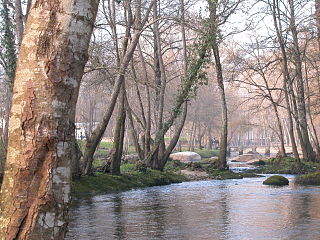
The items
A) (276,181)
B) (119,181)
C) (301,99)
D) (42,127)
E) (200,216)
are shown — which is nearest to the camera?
(42,127)

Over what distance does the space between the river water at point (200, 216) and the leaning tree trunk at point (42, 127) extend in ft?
19.1

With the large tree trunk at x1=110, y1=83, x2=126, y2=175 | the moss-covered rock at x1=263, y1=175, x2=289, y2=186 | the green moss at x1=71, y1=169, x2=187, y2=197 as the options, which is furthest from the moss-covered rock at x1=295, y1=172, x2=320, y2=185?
the large tree trunk at x1=110, y1=83, x2=126, y2=175

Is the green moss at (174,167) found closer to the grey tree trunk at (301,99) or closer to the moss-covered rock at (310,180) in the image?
the grey tree trunk at (301,99)

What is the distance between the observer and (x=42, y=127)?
3.46 m

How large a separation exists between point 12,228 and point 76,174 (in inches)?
560

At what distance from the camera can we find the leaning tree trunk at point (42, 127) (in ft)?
11.3

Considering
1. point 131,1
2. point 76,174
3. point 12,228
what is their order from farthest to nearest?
point 131,1, point 76,174, point 12,228

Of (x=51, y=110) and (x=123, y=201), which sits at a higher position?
(x=51, y=110)

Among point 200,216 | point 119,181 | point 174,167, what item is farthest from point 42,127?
point 174,167

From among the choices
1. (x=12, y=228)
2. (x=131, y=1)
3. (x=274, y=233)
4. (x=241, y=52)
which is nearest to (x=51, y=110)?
(x=12, y=228)

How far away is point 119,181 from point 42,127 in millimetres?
17016

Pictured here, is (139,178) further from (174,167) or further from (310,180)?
→ (174,167)

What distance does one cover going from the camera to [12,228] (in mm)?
3436

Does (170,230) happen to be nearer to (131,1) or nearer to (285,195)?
(285,195)
